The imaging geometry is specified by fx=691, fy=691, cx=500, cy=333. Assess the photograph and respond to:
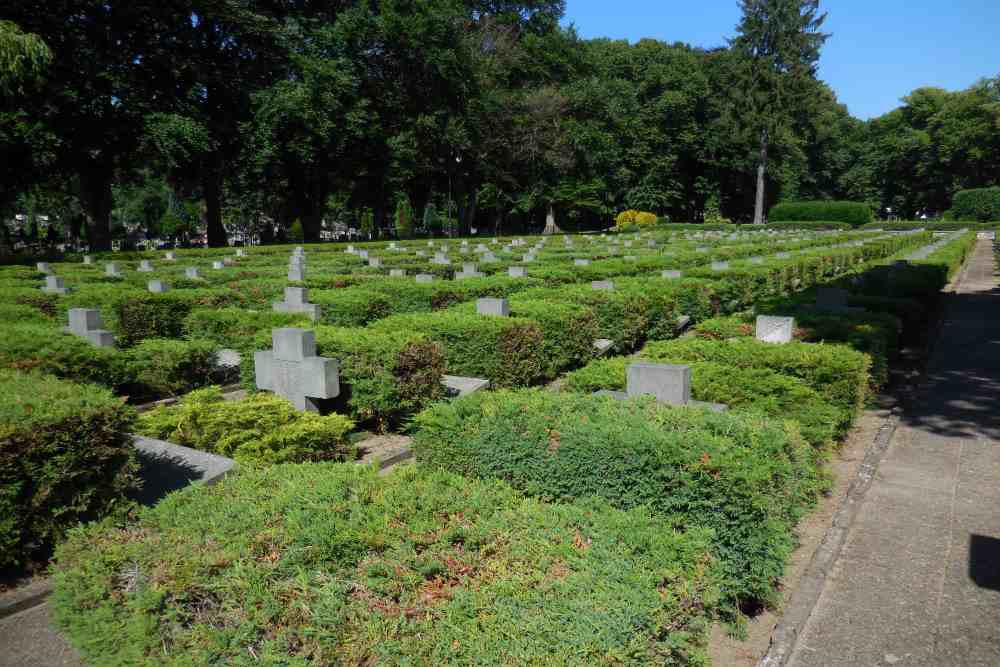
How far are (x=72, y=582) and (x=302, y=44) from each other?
112 ft

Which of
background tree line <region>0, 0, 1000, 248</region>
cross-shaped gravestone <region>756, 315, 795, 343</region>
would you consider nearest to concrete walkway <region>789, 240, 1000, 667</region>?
cross-shaped gravestone <region>756, 315, 795, 343</region>

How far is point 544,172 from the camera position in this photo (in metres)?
47.1

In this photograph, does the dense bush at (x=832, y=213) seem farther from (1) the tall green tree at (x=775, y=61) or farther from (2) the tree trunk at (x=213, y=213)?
(2) the tree trunk at (x=213, y=213)

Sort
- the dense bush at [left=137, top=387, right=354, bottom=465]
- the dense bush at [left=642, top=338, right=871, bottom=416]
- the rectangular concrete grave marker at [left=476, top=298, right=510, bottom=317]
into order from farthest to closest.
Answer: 1. the rectangular concrete grave marker at [left=476, top=298, right=510, bottom=317]
2. the dense bush at [left=642, top=338, right=871, bottom=416]
3. the dense bush at [left=137, top=387, right=354, bottom=465]

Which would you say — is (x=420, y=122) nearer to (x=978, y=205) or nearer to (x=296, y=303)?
(x=296, y=303)

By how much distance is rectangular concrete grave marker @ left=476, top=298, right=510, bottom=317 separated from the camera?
8734mm

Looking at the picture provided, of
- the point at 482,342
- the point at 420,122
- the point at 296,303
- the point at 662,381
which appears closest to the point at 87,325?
the point at 296,303

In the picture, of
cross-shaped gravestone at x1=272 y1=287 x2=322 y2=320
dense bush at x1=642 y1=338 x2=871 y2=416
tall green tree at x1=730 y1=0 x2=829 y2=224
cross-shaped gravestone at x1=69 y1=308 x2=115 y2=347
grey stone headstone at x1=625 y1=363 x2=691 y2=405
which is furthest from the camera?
tall green tree at x1=730 y1=0 x2=829 y2=224

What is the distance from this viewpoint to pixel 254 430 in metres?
5.70

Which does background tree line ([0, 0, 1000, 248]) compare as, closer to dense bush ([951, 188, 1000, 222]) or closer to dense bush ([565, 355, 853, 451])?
dense bush ([951, 188, 1000, 222])

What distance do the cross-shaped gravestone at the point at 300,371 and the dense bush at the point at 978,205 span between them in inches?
2595

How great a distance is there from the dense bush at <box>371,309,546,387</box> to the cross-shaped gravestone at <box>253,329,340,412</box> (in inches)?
56.3

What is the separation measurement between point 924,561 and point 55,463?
5237 millimetres

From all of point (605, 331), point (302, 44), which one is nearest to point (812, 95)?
point (302, 44)
